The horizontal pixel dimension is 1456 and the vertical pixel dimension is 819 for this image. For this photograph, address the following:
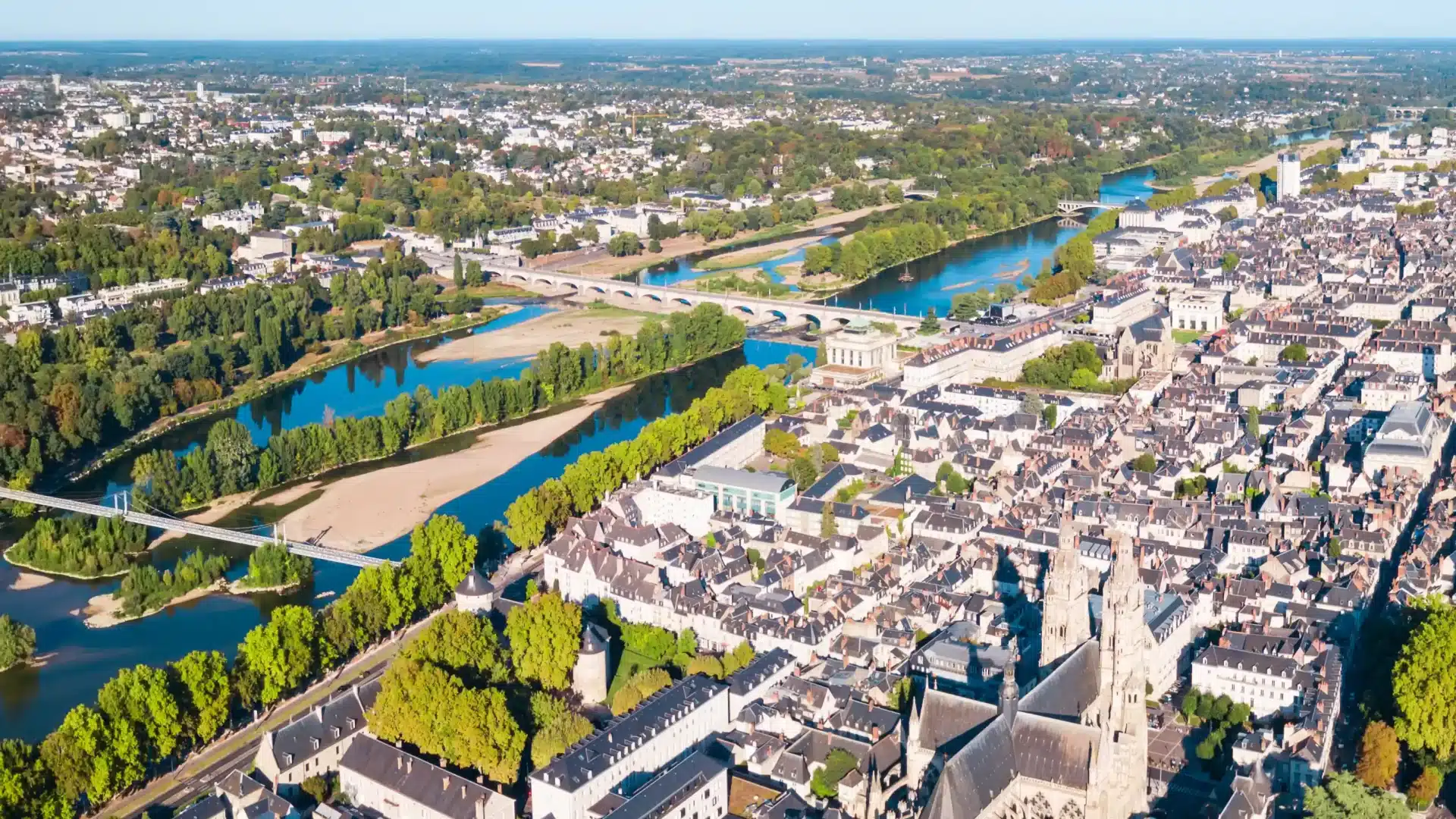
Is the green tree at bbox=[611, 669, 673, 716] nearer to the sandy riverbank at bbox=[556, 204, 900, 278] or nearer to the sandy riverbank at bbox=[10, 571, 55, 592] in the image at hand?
the sandy riverbank at bbox=[10, 571, 55, 592]

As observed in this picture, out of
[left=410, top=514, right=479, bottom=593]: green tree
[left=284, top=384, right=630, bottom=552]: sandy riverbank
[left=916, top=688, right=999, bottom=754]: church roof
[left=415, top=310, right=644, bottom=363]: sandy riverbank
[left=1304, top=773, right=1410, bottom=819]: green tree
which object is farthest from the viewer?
[left=415, top=310, right=644, bottom=363]: sandy riverbank

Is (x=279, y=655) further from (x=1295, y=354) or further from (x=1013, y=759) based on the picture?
(x=1295, y=354)

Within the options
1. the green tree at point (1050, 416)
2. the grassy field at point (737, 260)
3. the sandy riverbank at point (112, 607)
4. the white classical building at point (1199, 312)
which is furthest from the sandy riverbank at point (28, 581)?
the grassy field at point (737, 260)

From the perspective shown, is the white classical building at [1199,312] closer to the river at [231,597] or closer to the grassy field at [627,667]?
the river at [231,597]

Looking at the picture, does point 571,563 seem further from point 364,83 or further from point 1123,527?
point 364,83

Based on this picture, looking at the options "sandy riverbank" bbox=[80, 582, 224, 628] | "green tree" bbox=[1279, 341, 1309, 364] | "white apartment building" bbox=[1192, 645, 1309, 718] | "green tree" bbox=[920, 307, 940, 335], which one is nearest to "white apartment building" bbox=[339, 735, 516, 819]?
"sandy riverbank" bbox=[80, 582, 224, 628]

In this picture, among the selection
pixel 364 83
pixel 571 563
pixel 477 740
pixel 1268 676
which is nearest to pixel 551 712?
pixel 477 740
